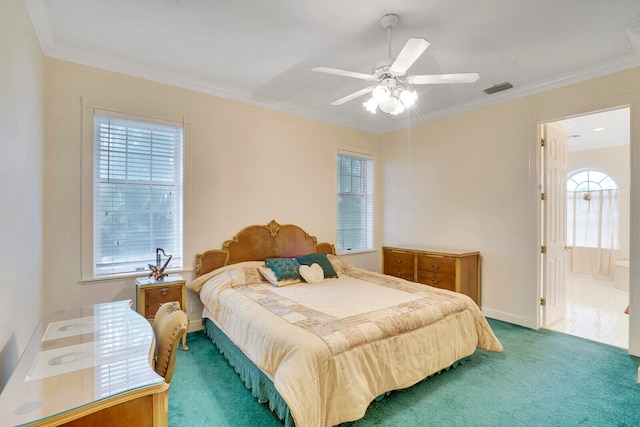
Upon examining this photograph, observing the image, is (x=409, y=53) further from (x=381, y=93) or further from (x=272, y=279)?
(x=272, y=279)

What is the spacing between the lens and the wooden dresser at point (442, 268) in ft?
12.5

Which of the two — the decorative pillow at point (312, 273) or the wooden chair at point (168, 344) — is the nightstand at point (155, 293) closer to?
the decorative pillow at point (312, 273)

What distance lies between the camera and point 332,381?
6.02 feet

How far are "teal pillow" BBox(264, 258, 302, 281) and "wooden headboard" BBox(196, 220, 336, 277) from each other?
1.33 feet

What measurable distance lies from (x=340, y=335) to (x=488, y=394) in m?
1.30

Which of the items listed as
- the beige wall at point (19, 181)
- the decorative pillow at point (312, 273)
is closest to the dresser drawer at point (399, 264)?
the decorative pillow at point (312, 273)

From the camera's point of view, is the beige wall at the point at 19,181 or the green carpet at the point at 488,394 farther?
the green carpet at the point at 488,394

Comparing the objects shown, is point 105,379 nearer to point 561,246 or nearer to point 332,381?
point 332,381

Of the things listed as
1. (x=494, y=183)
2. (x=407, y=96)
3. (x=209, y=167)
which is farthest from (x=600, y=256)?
(x=209, y=167)

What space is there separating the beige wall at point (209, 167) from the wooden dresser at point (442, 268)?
85cm

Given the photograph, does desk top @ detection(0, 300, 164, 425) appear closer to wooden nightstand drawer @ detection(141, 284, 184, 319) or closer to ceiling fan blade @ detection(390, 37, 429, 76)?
wooden nightstand drawer @ detection(141, 284, 184, 319)

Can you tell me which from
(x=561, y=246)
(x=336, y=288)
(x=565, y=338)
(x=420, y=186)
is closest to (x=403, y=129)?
(x=420, y=186)

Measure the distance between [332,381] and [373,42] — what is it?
2.63m

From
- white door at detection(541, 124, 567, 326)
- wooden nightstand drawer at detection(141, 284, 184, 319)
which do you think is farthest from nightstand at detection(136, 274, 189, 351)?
white door at detection(541, 124, 567, 326)
